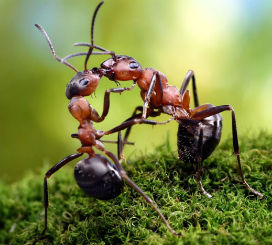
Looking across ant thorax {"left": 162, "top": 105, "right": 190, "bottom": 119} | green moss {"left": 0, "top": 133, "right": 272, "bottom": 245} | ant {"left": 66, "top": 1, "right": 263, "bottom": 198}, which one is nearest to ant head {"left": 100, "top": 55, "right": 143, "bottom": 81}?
ant {"left": 66, "top": 1, "right": 263, "bottom": 198}

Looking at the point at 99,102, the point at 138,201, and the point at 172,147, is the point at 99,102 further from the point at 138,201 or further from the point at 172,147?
the point at 138,201

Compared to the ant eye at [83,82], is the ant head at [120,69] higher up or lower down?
higher up

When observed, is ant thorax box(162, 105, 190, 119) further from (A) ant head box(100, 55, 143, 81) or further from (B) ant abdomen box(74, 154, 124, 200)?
(B) ant abdomen box(74, 154, 124, 200)

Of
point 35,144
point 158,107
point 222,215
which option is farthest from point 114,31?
point 222,215

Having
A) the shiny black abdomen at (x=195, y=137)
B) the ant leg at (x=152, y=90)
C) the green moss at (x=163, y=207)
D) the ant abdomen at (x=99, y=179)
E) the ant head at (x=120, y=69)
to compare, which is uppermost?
the ant head at (x=120, y=69)

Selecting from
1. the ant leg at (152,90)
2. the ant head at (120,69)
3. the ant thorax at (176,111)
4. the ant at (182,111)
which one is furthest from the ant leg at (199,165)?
the ant head at (120,69)

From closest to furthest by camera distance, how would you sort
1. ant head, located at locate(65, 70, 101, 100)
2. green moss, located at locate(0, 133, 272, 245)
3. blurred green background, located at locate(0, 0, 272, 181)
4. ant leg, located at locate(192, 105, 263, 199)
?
green moss, located at locate(0, 133, 272, 245) → ant leg, located at locate(192, 105, 263, 199) → ant head, located at locate(65, 70, 101, 100) → blurred green background, located at locate(0, 0, 272, 181)

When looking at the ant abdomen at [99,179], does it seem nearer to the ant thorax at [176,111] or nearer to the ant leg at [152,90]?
the ant leg at [152,90]
